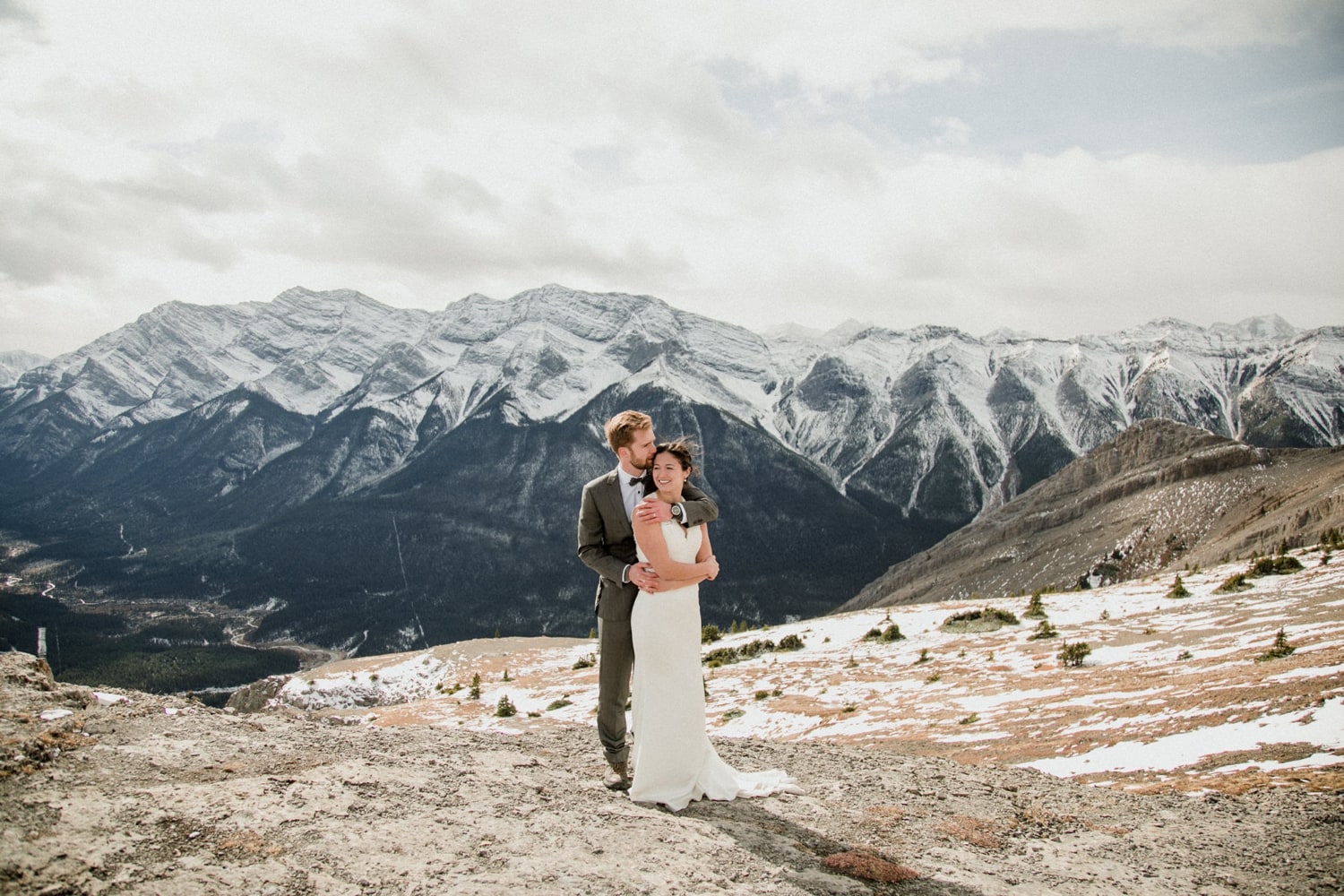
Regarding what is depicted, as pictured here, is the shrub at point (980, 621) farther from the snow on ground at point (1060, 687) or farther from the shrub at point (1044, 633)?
the shrub at point (1044, 633)

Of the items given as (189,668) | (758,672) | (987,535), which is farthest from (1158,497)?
(189,668)

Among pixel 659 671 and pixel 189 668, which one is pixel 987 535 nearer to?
pixel 659 671

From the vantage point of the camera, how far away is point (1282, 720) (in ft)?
38.9

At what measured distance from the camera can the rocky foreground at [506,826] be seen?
21.7ft

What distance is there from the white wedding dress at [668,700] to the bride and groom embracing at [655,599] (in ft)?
0.04

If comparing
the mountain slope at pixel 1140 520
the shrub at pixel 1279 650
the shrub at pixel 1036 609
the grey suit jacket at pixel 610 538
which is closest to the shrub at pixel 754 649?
the shrub at pixel 1036 609

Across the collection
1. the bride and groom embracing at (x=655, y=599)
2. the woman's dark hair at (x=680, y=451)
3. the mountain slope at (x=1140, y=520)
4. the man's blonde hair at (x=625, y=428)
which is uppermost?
the man's blonde hair at (x=625, y=428)

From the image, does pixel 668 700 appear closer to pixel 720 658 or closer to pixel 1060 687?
pixel 1060 687

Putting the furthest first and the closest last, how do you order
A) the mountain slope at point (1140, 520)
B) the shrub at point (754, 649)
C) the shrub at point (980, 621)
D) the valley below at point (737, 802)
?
the mountain slope at point (1140, 520)
the shrub at point (754, 649)
the shrub at point (980, 621)
the valley below at point (737, 802)

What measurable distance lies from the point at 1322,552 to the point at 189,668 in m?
207

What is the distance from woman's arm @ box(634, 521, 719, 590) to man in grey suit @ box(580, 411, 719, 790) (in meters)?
0.16

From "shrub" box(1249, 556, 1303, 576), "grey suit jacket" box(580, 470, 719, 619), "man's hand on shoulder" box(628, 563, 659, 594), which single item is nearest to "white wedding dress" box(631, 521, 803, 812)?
"man's hand on shoulder" box(628, 563, 659, 594)

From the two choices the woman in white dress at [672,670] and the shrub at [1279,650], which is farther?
the shrub at [1279,650]

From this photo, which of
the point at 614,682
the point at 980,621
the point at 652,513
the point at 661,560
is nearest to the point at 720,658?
the point at 980,621
